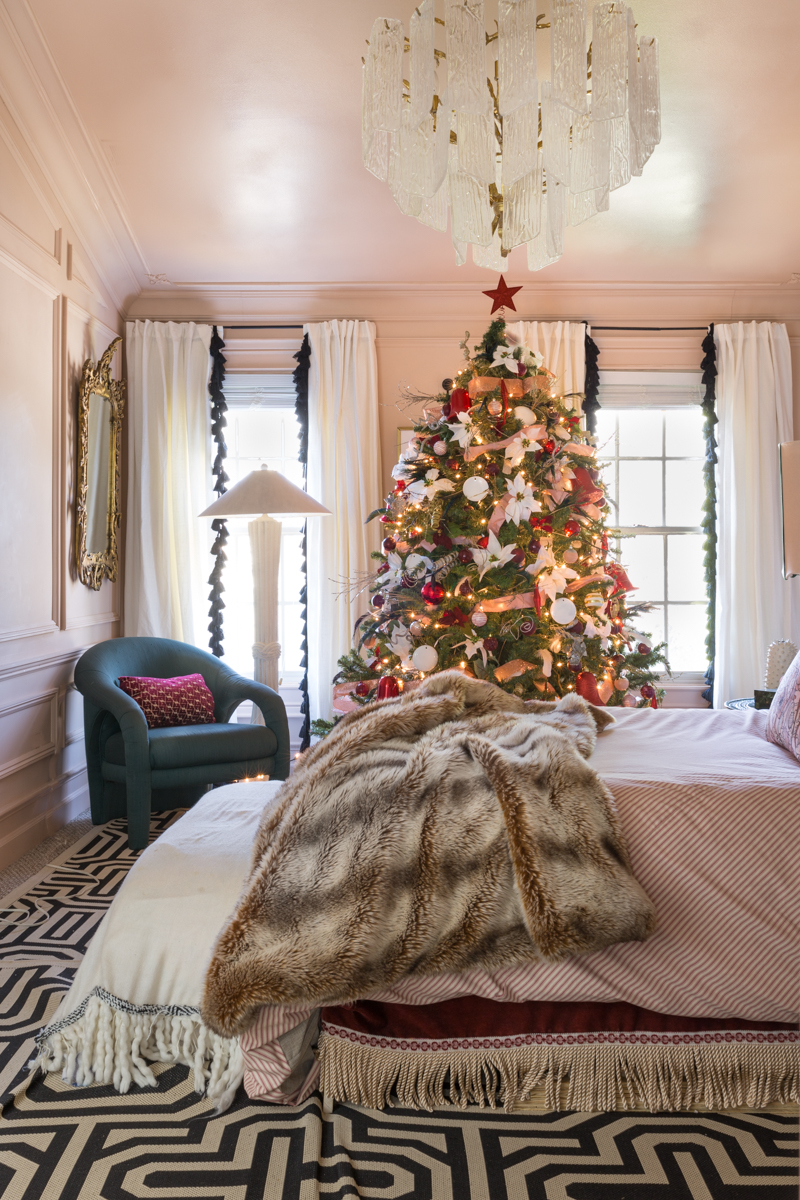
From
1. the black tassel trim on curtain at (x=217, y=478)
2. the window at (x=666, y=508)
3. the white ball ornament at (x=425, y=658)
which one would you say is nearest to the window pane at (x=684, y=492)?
the window at (x=666, y=508)

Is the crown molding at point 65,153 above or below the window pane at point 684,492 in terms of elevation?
above

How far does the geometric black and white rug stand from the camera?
149cm

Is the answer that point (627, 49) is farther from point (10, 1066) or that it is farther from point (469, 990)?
point (10, 1066)

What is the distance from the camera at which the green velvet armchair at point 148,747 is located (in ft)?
11.3

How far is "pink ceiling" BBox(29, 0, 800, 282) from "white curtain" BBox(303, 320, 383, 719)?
423mm

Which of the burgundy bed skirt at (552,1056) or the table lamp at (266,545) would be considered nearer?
the burgundy bed skirt at (552,1056)

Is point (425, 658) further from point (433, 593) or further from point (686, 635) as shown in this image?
point (686, 635)

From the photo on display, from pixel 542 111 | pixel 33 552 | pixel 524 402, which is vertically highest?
pixel 542 111

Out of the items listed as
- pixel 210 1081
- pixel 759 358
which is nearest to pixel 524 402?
pixel 759 358

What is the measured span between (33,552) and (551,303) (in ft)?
10.8

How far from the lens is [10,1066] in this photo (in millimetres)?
1880

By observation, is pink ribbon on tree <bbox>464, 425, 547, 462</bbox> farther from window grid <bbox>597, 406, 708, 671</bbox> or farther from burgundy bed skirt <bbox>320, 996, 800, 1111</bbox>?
burgundy bed skirt <bbox>320, 996, 800, 1111</bbox>

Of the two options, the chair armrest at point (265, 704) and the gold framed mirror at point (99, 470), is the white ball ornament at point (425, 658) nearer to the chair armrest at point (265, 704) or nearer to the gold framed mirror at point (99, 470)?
the chair armrest at point (265, 704)

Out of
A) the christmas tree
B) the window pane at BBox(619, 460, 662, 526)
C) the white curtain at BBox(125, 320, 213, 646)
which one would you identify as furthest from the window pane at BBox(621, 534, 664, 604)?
the white curtain at BBox(125, 320, 213, 646)
